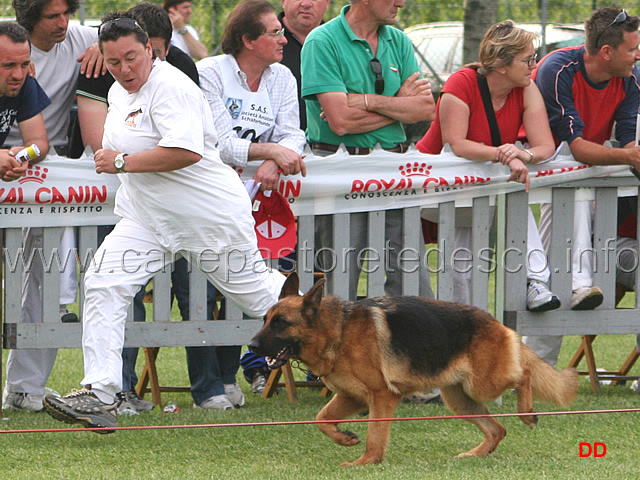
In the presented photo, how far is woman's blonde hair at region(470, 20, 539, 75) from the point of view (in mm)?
6039

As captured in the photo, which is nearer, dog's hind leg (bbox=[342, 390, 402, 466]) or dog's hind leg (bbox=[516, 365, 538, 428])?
dog's hind leg (bbox=[342, 390, 402, 466])

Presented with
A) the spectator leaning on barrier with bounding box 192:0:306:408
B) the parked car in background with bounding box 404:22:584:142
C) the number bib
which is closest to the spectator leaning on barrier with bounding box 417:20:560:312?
the spectator leaning on barrier with bounding box 192:0:306:408

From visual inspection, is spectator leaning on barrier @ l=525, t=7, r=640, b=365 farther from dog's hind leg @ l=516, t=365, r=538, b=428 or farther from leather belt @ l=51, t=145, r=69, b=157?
leather belt @ l=51, t=145, r=69, b=157

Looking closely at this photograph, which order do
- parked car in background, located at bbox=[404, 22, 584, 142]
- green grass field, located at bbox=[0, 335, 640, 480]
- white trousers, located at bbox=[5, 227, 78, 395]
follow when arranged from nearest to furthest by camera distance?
green grass field, located at bbox=[0, 335, 640, 480], white trousers, located at bbox=[5, 227, 78, 395], parked car in background, located at bbox=[404, 22, 584, 142]

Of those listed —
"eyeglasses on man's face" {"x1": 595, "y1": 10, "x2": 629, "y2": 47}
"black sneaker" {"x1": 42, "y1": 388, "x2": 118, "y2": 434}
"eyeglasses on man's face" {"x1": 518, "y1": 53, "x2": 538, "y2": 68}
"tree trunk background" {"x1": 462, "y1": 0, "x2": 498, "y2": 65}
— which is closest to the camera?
"black sneaker" {"x1": 42, "y1": 388, "x2": 118, "y2": 434}

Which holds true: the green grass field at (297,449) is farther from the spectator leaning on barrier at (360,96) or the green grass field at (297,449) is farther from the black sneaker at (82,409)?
the spectator leaning on barrier at (360,96)

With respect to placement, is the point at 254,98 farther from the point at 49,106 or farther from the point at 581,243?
the point at 581,243

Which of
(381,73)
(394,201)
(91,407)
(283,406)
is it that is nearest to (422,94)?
(381,73)

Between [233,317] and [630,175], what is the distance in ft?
8.39

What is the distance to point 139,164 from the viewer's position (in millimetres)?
4988

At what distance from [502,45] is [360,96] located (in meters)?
0.89

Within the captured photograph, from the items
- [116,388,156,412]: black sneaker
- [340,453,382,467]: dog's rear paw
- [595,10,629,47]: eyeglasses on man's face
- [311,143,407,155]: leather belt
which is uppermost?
[595,10,629,47]: eyeglasses on man's face

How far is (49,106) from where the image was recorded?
597cm

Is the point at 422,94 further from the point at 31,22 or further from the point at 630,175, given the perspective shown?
the point at 31,22
